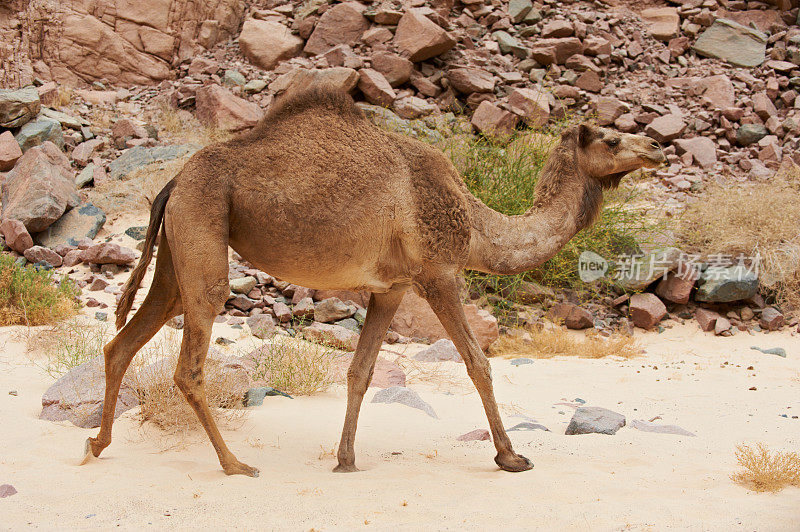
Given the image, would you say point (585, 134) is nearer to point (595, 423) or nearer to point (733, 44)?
point (595, 423)

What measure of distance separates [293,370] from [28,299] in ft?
11.0

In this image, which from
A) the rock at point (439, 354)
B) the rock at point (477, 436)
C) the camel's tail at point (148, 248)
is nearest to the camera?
the camel's tail at point (148, 248)

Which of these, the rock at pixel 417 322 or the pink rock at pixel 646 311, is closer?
the rock at pixel 417 322

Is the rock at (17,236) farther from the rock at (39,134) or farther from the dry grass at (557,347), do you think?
the dry grass at (557,347)

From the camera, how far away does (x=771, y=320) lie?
9891 millimetres

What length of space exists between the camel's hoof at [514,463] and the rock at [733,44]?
15.7 meters

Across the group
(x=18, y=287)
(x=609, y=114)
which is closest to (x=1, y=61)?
(x=18, y=287)

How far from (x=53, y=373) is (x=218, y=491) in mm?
3265

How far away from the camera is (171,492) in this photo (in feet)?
12.5

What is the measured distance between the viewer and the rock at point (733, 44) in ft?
55.3

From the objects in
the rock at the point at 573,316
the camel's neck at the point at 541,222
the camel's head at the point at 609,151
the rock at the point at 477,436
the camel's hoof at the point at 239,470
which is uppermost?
the camel's head at the point at 609,151

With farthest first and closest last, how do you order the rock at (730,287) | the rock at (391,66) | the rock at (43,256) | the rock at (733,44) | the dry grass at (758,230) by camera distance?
the rock at (733,44) < the rock at (391,66) < the dry grass at (758,230) < the rock at (730,287) < the rock at (43,256)

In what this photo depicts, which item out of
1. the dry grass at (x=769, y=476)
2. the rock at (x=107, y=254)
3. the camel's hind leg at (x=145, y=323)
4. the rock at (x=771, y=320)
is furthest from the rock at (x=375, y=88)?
the dry grass at (x=769, y=476)

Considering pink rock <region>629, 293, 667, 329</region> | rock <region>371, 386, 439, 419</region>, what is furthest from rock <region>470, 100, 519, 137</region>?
rock <region>371, 386, 439, 419</region>
